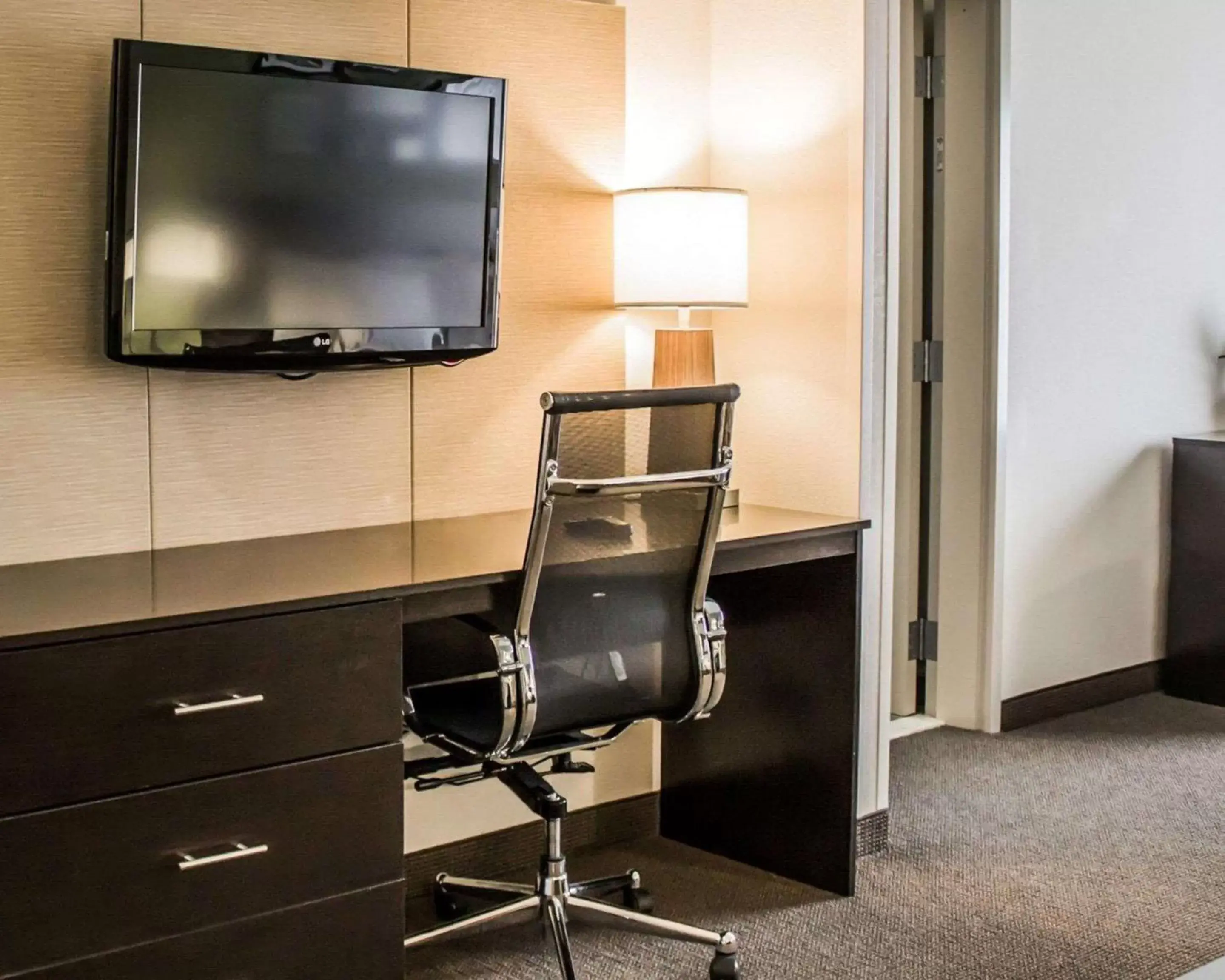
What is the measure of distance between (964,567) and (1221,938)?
5.07 feet

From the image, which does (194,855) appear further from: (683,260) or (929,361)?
(929,361)

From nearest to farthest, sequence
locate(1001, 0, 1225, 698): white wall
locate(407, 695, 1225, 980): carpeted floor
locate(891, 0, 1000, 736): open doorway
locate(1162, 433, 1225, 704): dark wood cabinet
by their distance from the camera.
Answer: locate(407, 695, 1225, 980): carpeted floor → locate(891, 0, 1000, 736): open doorway → locate(1001, 0, 1225, 698): white wall → locate(1162, 433, 1225, 704): dark wood cabinet

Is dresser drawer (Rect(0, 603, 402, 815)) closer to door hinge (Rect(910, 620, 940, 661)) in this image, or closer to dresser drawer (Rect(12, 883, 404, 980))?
dresser drawer (Rect(12, 883, 404, 980))

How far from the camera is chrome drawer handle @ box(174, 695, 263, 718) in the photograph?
6.57ft

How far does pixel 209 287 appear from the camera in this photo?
8.08 ft

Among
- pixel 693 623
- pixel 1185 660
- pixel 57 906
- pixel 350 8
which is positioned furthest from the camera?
pixel 1185 660

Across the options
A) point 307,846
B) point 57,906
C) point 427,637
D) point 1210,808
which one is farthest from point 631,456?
point 1210,808

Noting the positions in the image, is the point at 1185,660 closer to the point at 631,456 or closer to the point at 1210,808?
the point at 1210,808

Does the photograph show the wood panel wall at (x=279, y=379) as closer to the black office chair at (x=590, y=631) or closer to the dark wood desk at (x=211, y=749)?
the dark wood desk at (x=211, y=749)

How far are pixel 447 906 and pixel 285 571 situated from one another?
90 cm

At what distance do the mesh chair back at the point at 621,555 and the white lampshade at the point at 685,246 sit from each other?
0.63 metres

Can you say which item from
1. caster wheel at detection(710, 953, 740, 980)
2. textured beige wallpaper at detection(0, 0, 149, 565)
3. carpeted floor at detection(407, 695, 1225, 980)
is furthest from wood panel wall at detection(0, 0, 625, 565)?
caster wheel at detection(710, 953, 740, 980)

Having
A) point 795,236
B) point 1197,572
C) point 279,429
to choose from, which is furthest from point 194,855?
point 1197,572

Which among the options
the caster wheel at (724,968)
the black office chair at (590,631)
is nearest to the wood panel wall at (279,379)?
the black office chair at (590,631)
